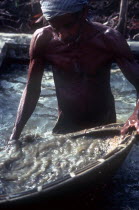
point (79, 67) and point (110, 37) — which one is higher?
point (110, 37)

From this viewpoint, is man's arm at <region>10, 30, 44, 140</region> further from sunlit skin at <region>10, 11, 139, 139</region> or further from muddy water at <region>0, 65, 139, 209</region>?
muddy water at <region>0, 65, 139, 209</region>

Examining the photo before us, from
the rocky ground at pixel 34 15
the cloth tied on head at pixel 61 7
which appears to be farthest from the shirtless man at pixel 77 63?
the rocky ground at pixel 34 15

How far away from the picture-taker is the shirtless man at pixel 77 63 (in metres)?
3.52

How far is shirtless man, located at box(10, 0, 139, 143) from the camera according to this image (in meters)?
3.52

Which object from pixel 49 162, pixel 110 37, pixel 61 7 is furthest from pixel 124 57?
pixel 49 162

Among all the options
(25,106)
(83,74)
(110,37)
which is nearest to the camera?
(110,37)

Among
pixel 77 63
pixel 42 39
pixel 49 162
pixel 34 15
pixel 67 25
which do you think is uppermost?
pixel 67 25

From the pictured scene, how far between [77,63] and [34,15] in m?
5.93

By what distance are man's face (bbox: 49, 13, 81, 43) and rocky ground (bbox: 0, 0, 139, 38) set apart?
4855 mm

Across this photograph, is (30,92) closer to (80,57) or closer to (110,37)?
(80,57)

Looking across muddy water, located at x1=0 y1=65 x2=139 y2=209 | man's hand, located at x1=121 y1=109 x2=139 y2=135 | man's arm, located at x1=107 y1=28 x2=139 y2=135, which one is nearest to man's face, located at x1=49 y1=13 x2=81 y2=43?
man's arm, located at x1=107 y1=28 x2=139 y2=135

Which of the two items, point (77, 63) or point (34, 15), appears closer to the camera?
point (77, 63)

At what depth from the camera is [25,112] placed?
164 inches

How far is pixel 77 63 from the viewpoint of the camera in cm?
393
